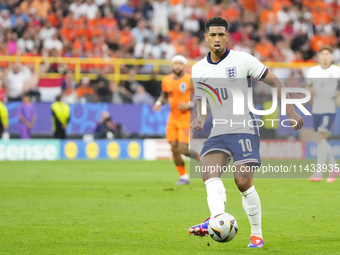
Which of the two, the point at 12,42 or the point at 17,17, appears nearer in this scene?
the point at 12,42

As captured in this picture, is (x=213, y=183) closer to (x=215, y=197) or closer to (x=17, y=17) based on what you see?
(x=215, y=197)

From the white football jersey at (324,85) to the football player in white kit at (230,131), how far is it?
7.19 meters

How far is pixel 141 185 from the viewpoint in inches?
506

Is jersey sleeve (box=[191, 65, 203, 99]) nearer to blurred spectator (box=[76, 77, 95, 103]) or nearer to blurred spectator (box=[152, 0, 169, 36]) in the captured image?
blurred spectator (box=[76, 77, 95, 103])

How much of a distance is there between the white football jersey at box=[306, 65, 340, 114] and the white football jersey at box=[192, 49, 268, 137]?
716cm

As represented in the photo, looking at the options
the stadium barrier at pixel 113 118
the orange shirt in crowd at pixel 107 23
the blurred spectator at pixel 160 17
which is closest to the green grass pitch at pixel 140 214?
the stadium barrier at pixel 113 118

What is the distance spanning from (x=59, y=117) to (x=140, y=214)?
12.0 meters

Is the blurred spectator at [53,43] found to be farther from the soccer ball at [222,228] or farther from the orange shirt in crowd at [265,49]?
the soccer ball at [222,228]

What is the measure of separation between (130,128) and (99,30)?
4.27 m

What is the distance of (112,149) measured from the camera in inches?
816

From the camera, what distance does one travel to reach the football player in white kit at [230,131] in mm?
6141

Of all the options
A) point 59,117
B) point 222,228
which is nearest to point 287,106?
point 222,228

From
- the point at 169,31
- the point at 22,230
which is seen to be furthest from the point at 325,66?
the point at 169,31

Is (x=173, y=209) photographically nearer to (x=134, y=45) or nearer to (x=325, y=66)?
(x=325, y=66)
